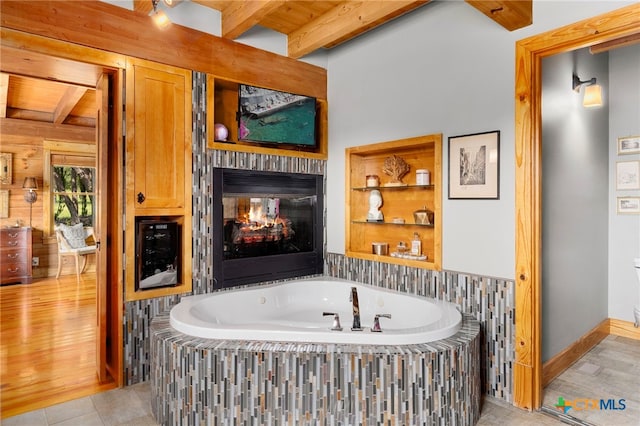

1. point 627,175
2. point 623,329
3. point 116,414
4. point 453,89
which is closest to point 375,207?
point 453,89

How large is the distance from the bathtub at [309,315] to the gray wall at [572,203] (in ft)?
3.01

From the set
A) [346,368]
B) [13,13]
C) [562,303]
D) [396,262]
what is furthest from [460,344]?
[13,13]

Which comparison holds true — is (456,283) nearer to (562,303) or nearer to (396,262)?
(396,262)

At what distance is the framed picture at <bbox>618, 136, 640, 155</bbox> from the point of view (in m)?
3.56

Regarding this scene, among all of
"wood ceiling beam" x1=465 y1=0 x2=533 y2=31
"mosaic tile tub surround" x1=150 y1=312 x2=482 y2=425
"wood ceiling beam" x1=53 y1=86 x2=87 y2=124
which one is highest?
"wood ceiling beam" x1=53 y1=86 x2=87 y2=124

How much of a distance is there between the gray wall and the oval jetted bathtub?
1.12m

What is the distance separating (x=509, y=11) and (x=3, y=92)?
556 centimetres

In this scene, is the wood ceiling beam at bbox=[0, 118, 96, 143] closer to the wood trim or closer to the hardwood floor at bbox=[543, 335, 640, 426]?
the wood trim

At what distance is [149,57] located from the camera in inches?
110

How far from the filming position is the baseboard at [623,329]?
360cm

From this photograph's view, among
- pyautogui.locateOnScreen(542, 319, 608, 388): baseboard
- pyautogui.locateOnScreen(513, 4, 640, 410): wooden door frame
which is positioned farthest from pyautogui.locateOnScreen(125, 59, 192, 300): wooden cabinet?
pyautogui.locateOnScreen(542, 319, 608, 388): baseboard

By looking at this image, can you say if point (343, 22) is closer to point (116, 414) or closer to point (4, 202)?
point (116, 414)

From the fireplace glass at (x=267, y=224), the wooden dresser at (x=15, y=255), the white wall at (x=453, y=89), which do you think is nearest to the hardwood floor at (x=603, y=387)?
the white wall at (x=453, y=89)

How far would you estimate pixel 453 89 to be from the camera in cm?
280
